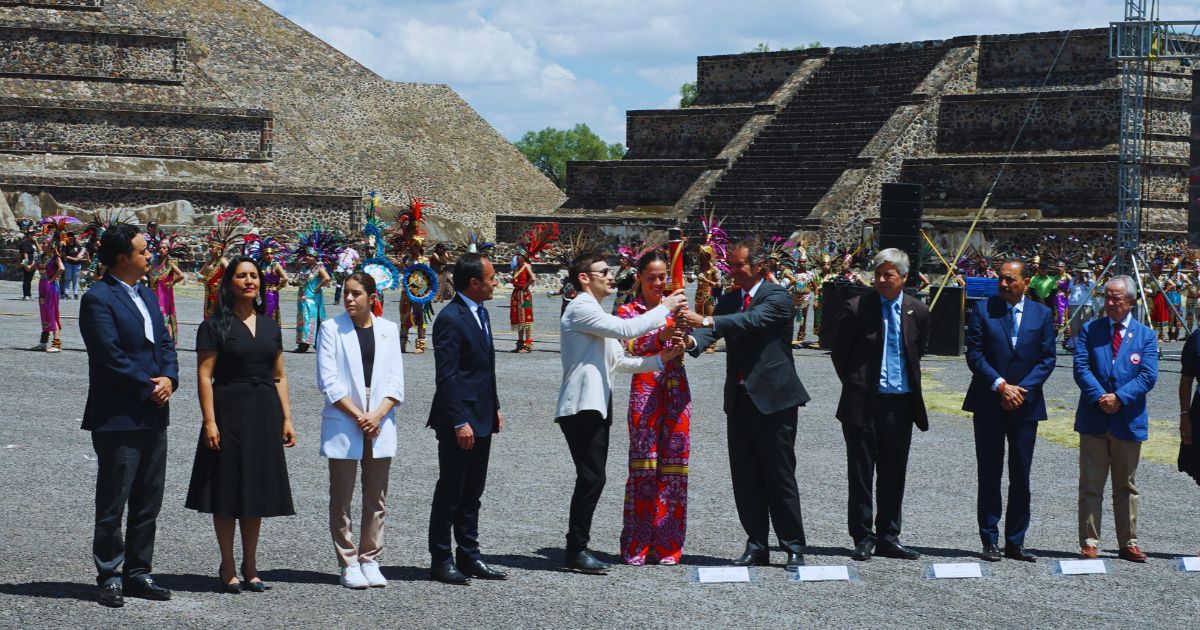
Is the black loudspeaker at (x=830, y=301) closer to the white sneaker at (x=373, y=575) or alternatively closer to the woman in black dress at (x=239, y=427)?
the white sneaker at (x=373, y=575)

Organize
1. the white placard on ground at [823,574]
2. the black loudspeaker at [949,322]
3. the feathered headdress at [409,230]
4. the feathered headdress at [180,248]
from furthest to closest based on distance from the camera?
the feathered headdress at [180,248] < the black loudspeaker at [949,322] < the feathered headdress at [409,230] < the white placard on ground at [823,574]

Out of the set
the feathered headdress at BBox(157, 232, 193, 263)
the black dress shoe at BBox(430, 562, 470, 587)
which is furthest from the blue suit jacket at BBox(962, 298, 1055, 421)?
the feathered headdress at BBox(157, 232, 193, 263)

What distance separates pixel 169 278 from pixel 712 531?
39.8ft

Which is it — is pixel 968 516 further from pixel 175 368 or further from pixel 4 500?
pixel 4 500

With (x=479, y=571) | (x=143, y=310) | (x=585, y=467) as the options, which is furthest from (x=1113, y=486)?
(x=143, y=310)

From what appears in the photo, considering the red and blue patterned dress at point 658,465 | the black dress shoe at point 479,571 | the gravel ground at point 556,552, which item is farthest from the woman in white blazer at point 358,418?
the red and blue patterned dress at point 658,465

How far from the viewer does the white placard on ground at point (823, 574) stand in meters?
7.59

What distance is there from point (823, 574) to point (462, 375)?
223 cm

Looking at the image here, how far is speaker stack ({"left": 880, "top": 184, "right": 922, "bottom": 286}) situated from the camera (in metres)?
22.1

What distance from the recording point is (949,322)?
22.3m

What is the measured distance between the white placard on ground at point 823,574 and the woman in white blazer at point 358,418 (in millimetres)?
2242

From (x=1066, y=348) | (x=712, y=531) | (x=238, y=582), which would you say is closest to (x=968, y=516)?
(x=712, y=531)

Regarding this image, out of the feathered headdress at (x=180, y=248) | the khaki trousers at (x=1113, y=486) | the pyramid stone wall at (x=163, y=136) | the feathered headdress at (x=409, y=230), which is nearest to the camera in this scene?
the khaki trousers at (x=1113, y=486)

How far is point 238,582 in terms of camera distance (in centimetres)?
702
